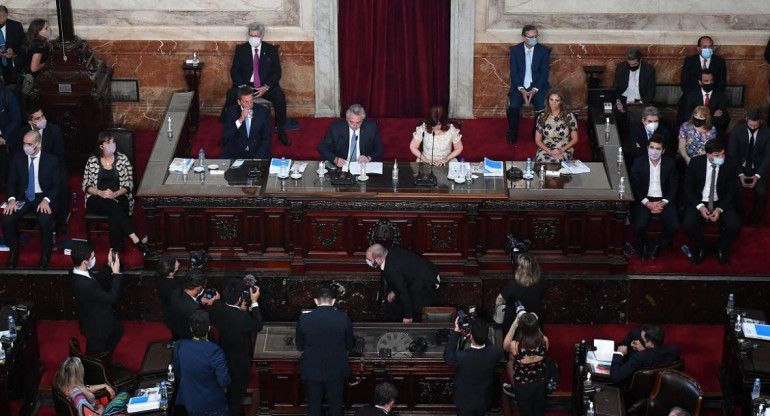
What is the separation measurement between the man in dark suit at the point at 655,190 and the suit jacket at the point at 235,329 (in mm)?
4086

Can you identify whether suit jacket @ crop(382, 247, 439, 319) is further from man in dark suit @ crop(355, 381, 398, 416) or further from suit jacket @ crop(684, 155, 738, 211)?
suit jacket @ crop(684, 155, 738, 211)

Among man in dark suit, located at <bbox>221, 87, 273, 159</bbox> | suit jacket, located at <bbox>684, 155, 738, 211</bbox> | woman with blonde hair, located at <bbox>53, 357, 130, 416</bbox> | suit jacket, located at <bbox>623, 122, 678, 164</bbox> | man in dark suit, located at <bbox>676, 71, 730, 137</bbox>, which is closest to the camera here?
woman with blonde hair, located at <bbox>53, 357, 130, 416</bbox>

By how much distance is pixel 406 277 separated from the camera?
36.1ft

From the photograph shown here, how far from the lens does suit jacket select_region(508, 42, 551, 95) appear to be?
1408 centimetres

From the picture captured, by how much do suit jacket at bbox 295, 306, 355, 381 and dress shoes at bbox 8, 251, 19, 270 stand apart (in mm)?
3554

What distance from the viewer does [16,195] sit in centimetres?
1230

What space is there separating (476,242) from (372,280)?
1.06 m

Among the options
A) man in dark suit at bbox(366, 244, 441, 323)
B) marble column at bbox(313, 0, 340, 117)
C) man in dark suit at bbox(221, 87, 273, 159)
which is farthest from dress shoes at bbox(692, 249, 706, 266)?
marble column at bbox(313, 0, 340, 117)

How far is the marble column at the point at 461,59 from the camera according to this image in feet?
47.9

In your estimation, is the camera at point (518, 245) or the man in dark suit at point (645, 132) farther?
the man in dark suit at point (645, 132)

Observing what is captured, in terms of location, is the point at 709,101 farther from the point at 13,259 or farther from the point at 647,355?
the point at 13,259

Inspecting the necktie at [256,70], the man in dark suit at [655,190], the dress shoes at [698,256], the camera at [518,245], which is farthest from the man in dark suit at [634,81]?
the necktie at [256,70]

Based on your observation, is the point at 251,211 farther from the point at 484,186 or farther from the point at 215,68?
the point at 215,68

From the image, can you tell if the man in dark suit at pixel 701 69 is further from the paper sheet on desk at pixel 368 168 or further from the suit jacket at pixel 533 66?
the paper sheet on desk at pixel 368 168
